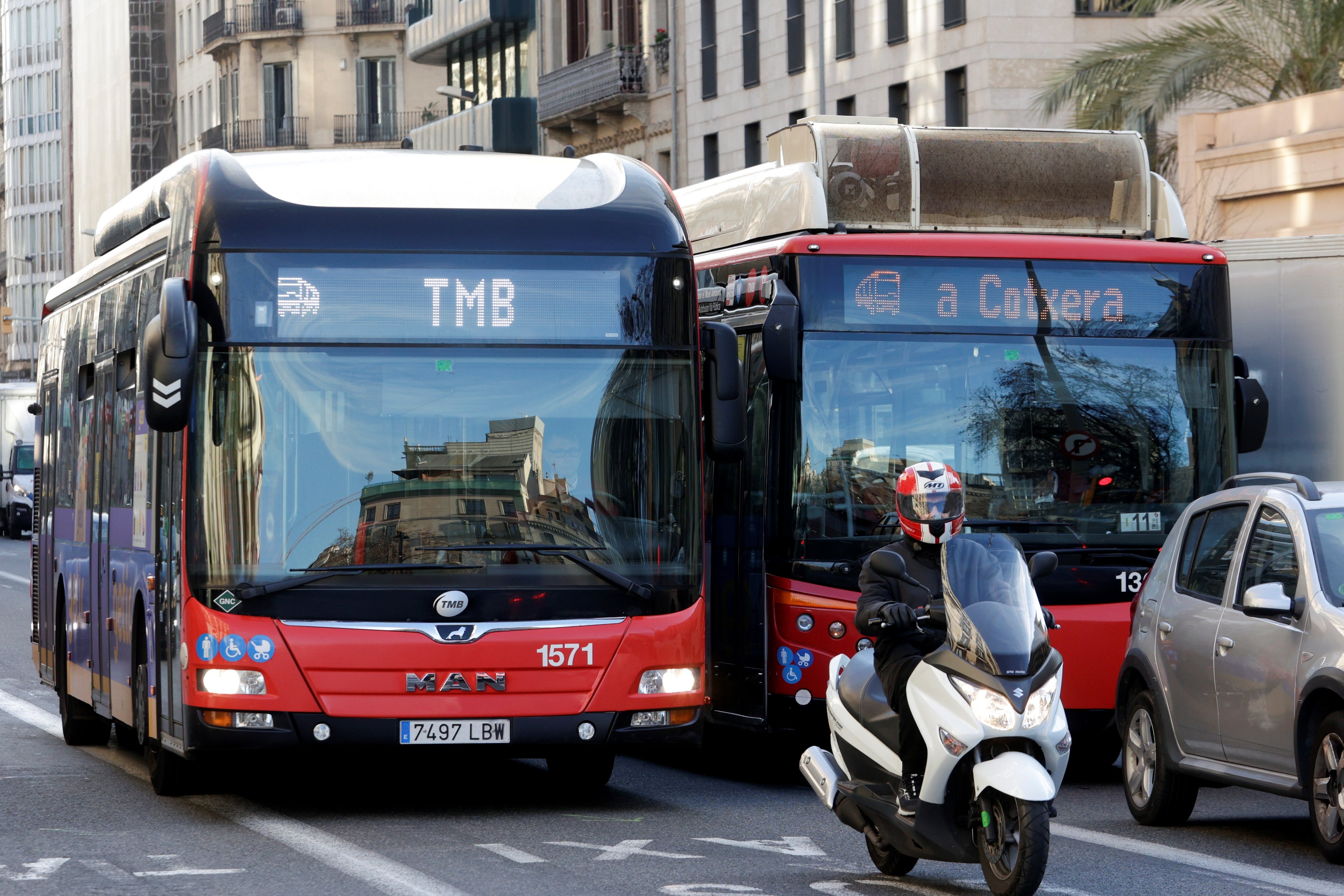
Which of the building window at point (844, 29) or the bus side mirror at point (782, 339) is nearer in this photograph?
the bus side mirror at point (782, 339)

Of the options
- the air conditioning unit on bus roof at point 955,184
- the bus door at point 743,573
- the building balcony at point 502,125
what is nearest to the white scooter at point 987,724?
the bus door at point 743,573

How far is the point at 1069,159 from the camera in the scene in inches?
539

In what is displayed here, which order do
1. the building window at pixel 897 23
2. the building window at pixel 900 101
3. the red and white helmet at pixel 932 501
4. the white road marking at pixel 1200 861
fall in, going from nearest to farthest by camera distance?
the red and white helmet at pixel 932 501, the white road marking at pixel 1200 861, the building window at pixel 897 23, the building window at pixel 900 101

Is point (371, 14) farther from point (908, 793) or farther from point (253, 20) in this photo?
point (908, 793)

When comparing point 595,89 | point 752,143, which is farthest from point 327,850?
point 595,89

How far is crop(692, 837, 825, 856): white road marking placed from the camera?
10148 mm

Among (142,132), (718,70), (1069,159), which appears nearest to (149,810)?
(1069,159)

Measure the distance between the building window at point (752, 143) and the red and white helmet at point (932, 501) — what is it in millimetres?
38820

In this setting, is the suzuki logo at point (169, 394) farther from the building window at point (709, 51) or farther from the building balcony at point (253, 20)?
the building balcony at point (253, 20)

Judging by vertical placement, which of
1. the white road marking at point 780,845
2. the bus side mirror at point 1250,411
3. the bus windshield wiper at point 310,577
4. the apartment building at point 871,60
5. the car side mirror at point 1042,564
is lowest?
the white road marking at point 780,845

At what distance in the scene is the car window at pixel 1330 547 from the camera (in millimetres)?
9922

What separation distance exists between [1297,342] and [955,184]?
2.72 metres

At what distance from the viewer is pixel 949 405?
12.6m

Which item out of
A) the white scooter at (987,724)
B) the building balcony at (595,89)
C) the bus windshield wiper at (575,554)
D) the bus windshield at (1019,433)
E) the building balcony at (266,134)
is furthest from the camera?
the building balcony at (266,134)
